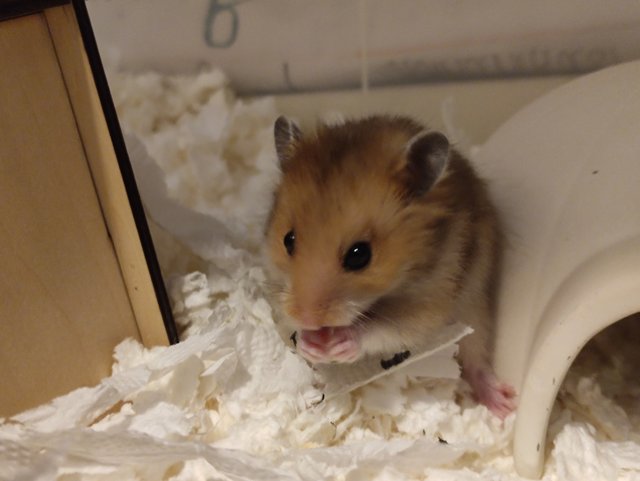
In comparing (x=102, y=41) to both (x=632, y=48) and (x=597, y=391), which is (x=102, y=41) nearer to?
(x=632, y=48)

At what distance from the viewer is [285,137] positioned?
5.72ft

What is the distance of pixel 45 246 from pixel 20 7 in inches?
21.2

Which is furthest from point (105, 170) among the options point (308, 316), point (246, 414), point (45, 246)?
point (246, 414)

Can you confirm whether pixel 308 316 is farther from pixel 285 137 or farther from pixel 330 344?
pixel 285 137

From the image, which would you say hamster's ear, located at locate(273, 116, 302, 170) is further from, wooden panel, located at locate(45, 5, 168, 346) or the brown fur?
wooden panel, located at locate(45, 5, 168, 346)

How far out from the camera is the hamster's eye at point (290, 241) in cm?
154

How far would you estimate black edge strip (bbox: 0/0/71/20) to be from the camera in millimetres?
1356

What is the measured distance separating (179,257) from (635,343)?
1.39m

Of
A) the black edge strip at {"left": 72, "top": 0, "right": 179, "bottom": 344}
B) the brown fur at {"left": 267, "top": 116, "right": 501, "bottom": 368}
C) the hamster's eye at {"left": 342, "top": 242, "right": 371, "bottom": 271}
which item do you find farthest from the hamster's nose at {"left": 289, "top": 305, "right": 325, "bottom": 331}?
the black edge strip at {"left": 72, "top": 0, "right": 179, "bottom": 344}

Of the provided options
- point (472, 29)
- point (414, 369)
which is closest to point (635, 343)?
point (414, 369)

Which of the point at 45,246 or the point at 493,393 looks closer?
the point at 45,246

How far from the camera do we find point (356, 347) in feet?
5.42

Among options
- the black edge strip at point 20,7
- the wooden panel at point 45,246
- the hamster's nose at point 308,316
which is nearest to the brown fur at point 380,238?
the hamster's nose at point 308,316

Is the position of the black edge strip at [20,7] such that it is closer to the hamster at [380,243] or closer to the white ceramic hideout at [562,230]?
the hamster at [380,243]
